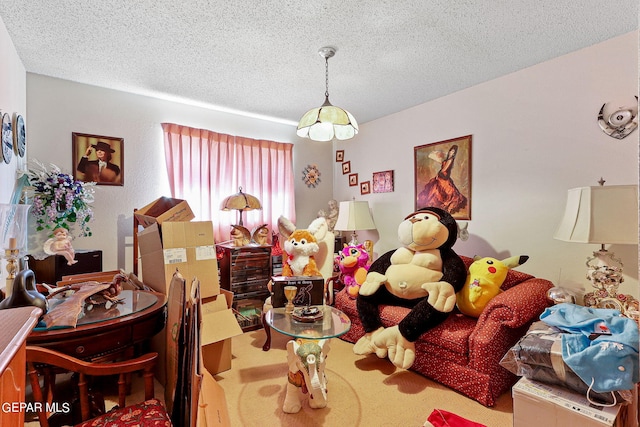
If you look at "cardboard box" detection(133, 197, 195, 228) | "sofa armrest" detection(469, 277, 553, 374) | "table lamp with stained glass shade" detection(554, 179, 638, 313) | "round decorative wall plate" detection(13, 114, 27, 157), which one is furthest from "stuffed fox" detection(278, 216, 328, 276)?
"round decorative wall plate" detection(13, 114, 27, 157)

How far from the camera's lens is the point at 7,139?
6.93 feet

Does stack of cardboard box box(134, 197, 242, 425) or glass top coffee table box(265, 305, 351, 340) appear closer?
glass top coffee table box(265, 305, 351, 340)

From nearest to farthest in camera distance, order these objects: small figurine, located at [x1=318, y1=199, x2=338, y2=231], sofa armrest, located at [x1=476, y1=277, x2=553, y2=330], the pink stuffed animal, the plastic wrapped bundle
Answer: the plastic wrapped bundle → sofa armrest, located at [x1=476, y1=277, x2=553, y2=330] → the pink stuffed animal → small figurine, located at [x1=318, y1=199, x2=338, y2=231]

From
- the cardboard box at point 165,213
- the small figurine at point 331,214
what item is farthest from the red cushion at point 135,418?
the small figurine at point 331,214

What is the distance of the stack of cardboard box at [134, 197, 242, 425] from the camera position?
7.36 feet

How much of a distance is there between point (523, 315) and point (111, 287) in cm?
253

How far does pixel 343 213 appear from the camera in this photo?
3.89 metres

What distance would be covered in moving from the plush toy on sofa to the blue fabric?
68cm

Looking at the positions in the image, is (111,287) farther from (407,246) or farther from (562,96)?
(562,96)

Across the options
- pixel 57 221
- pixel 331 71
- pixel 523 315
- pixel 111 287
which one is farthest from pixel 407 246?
pixel 57 221

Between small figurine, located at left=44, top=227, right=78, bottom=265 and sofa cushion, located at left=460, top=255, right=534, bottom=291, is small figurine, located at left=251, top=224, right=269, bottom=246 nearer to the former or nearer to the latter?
small figurine, located at left=44, top=227, right=78, bottom=265

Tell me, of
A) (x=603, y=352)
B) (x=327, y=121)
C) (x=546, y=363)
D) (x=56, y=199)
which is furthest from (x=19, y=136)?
(x=603, y=352)

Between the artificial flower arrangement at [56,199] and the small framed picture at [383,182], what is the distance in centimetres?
312

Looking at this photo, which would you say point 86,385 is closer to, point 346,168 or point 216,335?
point 216,335
